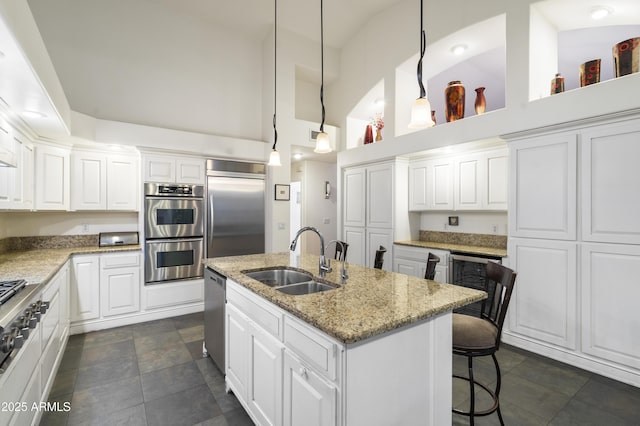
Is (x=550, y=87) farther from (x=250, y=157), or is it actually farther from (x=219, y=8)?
(x=219, y=8)

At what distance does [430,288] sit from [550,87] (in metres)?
2.82

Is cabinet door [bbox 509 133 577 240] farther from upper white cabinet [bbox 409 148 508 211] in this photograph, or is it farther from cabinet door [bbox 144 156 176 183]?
cabinet door [bbox 144 156 176 183]

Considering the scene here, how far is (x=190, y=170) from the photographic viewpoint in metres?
4.10

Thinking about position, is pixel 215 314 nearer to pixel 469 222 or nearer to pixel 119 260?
pixel 119 260

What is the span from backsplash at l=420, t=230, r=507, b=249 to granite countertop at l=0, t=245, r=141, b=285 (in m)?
4.04

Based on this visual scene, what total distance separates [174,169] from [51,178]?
1.25 metres

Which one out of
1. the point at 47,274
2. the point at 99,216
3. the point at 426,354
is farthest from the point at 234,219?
the point at 426,354

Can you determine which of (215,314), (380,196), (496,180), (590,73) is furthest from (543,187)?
(215,314)

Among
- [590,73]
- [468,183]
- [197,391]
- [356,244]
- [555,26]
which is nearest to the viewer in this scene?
[197,391]

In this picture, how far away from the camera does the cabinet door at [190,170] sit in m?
Answer: 4.02

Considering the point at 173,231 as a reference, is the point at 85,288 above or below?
below

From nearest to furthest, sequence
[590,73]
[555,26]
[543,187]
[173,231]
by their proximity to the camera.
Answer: [590,73], [543,187], [555,26], [173,231]

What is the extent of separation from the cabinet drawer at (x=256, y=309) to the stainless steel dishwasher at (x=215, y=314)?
217 mm

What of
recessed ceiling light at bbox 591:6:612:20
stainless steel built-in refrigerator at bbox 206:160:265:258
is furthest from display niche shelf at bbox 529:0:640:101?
stainless steel built-in refrigerator at bbox 206:160:265:258
